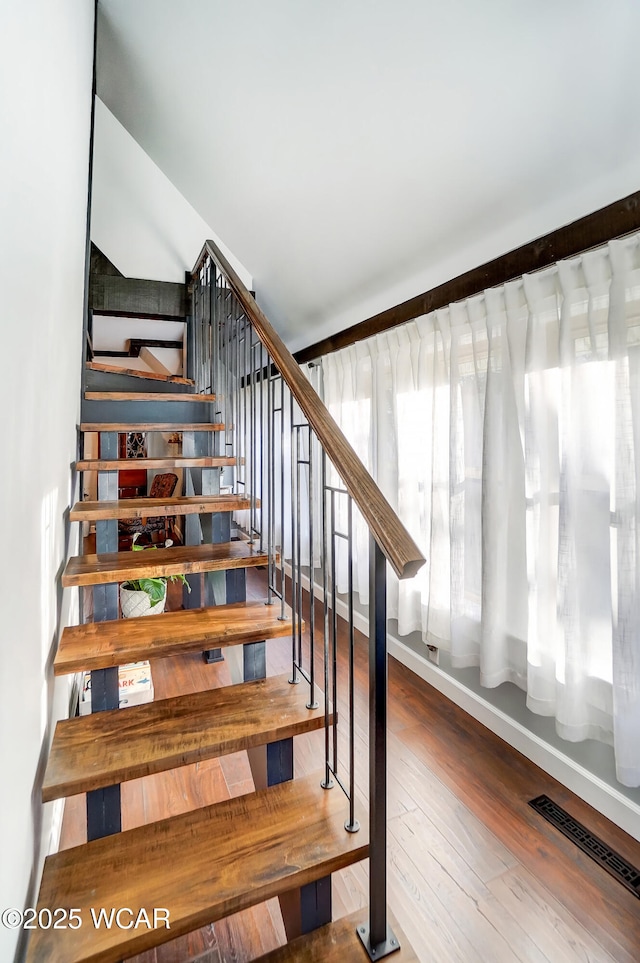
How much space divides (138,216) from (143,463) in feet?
8.53

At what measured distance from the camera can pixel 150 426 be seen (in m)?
2.30

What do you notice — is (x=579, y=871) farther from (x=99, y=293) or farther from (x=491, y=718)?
(x=99, y=293)

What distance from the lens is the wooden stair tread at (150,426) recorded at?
217 centimetres

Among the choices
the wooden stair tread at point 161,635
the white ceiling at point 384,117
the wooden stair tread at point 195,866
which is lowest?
the wooden stair tread at point 195,866

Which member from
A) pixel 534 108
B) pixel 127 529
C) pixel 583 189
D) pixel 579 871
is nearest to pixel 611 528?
pixel 579 871

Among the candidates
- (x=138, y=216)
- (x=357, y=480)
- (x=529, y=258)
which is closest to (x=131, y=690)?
(x=357, y=480)

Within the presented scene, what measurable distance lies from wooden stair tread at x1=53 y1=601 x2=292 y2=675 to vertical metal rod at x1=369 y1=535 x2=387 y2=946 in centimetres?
58

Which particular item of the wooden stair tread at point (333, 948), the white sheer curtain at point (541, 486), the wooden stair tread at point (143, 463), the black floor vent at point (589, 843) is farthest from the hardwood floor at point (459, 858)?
the wooden stair tread at point (143, 463)

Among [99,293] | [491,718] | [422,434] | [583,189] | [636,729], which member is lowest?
[491,718]

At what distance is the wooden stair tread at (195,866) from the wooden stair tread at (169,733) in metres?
0.13

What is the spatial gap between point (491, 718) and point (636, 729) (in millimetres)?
803

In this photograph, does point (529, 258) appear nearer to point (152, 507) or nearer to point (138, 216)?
point (152, 507)

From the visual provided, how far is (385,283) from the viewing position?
2.80 meters

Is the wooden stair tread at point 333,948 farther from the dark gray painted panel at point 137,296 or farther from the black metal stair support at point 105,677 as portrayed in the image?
the dark gray painted panel at point 137,296
